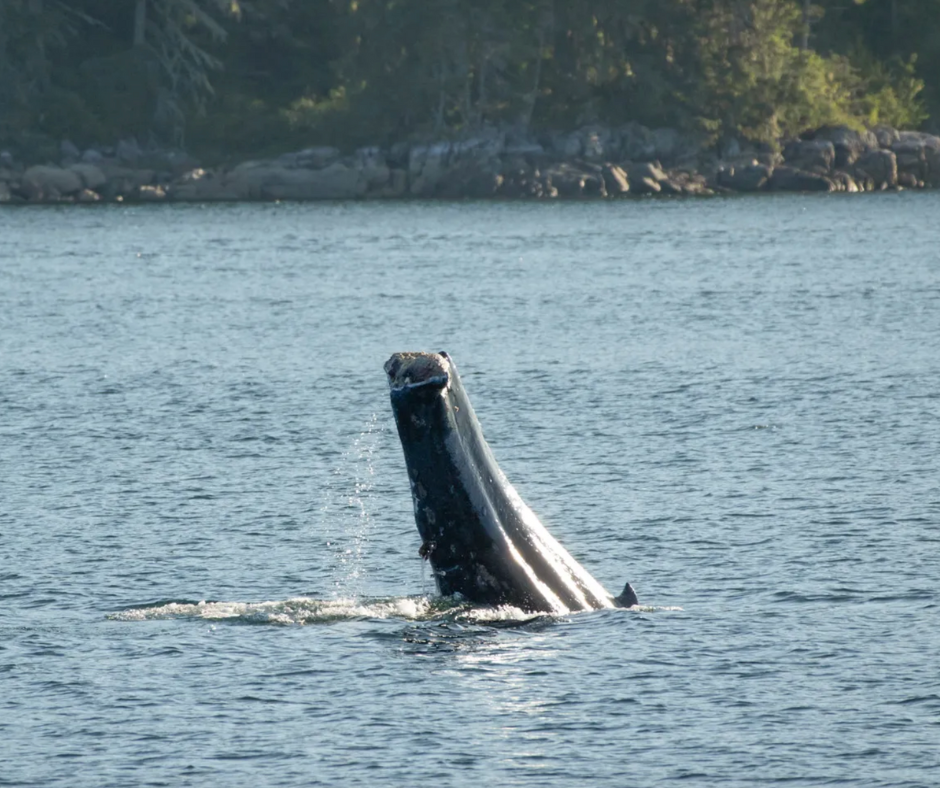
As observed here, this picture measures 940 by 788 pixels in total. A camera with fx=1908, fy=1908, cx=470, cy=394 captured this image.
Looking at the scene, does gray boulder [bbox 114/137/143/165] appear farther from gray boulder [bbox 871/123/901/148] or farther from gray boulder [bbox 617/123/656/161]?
gray boulder [bbox 871/123/901/148]

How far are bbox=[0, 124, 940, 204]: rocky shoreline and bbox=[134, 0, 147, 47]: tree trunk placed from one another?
721cm

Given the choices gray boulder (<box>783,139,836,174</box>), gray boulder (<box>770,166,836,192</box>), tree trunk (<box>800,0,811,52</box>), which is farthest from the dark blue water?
tree trunk (<box>800,0,811,52</box>)

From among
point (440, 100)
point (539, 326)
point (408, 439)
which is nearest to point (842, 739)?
point (408, 439)

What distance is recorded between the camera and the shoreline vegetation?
424 ft

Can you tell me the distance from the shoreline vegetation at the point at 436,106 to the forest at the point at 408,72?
16cm

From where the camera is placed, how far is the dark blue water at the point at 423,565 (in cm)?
1781

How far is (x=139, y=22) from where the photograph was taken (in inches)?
5182

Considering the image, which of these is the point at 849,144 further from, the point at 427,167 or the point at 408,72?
the point at 408,72

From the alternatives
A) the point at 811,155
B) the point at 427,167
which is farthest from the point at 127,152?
the point at 811,155

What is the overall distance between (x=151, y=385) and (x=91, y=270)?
37.0m

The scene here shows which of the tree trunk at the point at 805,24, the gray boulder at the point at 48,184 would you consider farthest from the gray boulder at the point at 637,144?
the gray boulder at the point at 48,184

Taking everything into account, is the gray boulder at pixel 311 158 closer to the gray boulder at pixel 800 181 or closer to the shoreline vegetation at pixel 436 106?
the shoreline vegetation at pixel 436 106

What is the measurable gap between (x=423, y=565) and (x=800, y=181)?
113977 mm

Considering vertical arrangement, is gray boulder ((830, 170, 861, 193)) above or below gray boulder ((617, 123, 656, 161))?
below
